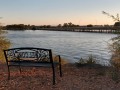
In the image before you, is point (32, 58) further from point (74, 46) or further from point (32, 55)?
point (74, 46)

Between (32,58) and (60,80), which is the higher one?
(32,58)

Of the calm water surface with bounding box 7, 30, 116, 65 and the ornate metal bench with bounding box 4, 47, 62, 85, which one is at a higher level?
the ornate metal bench with bounding box 4, 47, 62, 85

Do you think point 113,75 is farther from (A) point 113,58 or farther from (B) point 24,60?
(B) point 24,60

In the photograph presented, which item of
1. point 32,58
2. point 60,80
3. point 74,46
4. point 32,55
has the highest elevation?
point 32,55

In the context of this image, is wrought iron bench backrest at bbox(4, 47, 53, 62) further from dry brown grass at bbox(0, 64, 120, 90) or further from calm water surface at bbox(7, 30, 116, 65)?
calm water surface at bbox(7, 30, 116, 65)

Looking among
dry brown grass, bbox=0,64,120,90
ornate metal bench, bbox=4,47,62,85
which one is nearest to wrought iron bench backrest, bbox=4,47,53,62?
ornate metal bench, bbox=4,47,62,85

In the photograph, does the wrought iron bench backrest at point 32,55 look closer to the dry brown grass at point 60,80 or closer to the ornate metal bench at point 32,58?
the ornate metal bench at point 32,58

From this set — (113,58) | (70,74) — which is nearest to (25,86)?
(70,74)

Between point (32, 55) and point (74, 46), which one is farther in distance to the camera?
point (74, 46)

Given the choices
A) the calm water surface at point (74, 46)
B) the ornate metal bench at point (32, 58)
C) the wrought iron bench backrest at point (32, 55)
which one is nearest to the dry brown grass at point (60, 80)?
the ornate metal bench at point (32, 58)

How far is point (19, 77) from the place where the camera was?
371 inches

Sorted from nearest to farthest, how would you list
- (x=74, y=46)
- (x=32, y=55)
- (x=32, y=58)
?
(x=32, y=55), (x=32, y=58), (x=74, y=46)

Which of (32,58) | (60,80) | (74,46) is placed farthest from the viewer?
(74,46)

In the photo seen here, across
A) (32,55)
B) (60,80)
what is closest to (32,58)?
(32,55)
